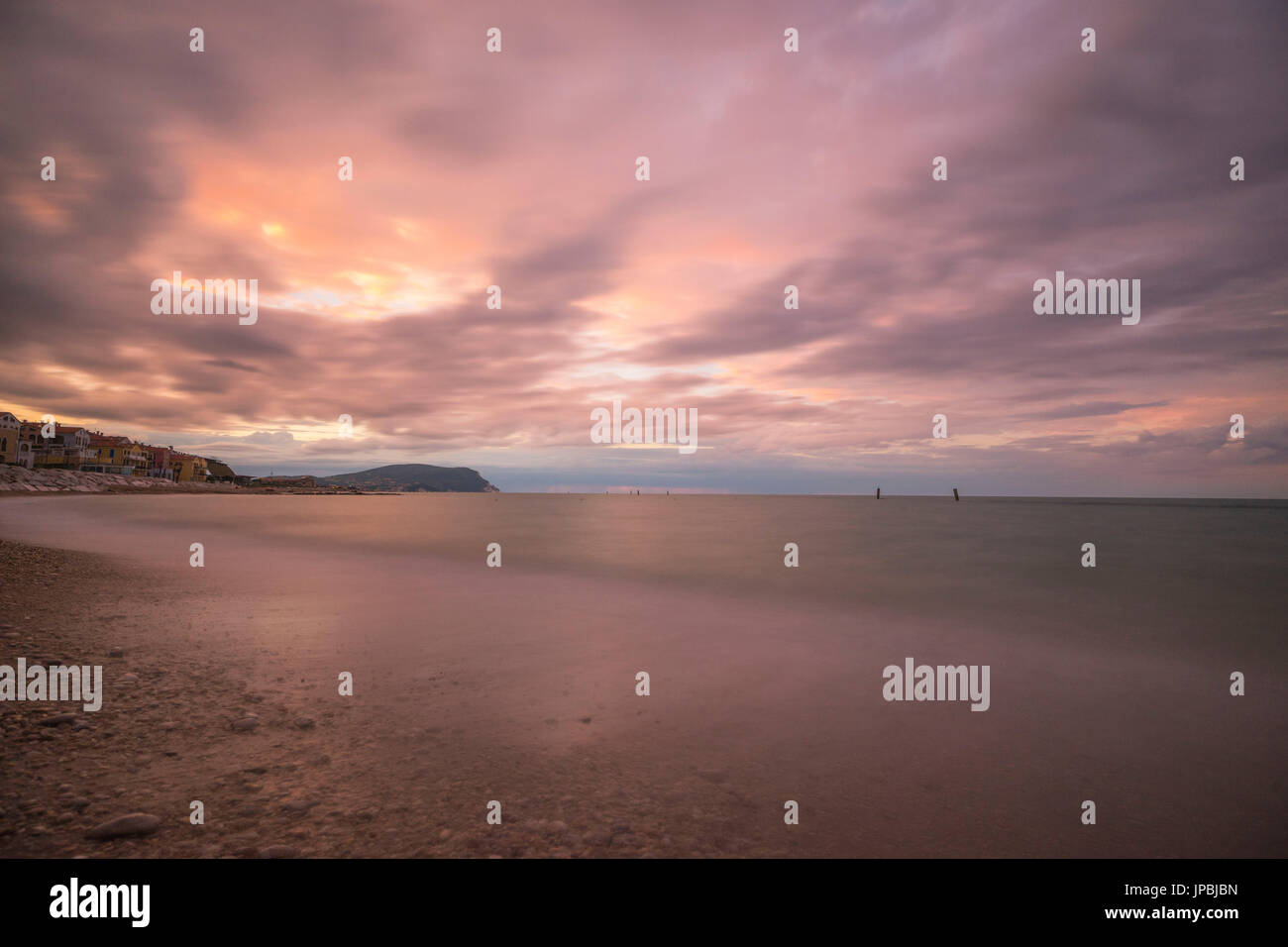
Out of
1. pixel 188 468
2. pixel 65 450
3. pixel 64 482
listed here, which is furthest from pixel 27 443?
pixel 188 468

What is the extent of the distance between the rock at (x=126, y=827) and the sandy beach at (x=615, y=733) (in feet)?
0.24

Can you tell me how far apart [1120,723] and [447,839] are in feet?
30.6

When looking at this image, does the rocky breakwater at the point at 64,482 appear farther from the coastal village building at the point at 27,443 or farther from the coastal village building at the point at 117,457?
the coastal village building at the point at 27,443

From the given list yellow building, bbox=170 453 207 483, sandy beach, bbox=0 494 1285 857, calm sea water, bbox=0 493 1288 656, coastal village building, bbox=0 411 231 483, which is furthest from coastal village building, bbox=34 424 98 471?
sandy beach, bbox=0 494 1285 857

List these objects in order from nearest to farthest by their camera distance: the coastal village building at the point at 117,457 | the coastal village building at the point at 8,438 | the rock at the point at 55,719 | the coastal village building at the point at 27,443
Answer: the rock at the point at 55,719 < the coastal village building at the point at 8,438 < the coastal village building at the point at 27,443 < the coastal village building at the point at 117,457

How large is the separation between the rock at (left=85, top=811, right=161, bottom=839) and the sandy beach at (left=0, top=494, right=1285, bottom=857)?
0.24ft

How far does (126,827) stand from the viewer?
4.50 meters

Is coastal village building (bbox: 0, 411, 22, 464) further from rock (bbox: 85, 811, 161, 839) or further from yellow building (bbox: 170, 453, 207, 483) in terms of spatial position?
rock (bbox: 85, 811, 161, 839)

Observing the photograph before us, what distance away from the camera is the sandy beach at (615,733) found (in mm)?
4984

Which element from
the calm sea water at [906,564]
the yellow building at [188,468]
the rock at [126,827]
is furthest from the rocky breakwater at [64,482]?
the rock at [126,827]

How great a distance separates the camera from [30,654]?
28.8 ft

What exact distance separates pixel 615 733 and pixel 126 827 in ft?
15.5

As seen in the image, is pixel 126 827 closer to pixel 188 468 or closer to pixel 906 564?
pixel 906 564
